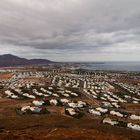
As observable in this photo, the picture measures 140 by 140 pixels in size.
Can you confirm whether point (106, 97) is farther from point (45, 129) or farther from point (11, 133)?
point (11, 133)

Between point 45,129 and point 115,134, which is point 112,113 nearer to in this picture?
point 115,134

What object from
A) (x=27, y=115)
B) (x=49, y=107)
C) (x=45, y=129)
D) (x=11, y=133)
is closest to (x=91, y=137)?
(x=45, y=129)

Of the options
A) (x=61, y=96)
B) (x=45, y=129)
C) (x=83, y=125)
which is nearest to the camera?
(x=45, y=129)

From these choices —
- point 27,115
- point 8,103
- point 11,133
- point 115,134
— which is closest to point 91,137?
point 115,134

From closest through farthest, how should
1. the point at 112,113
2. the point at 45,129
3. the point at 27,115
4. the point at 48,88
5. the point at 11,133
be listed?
the point at 11,133
the point at 45,129
the point at 27,115
the point at 112,113
the point at 48,88

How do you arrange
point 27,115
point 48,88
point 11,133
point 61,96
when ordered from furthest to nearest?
point 48,88 → point 61,96 → point 27,115 → point 11,133

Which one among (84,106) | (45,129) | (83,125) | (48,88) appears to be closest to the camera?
(45,129)

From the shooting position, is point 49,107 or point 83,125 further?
point 49,107
